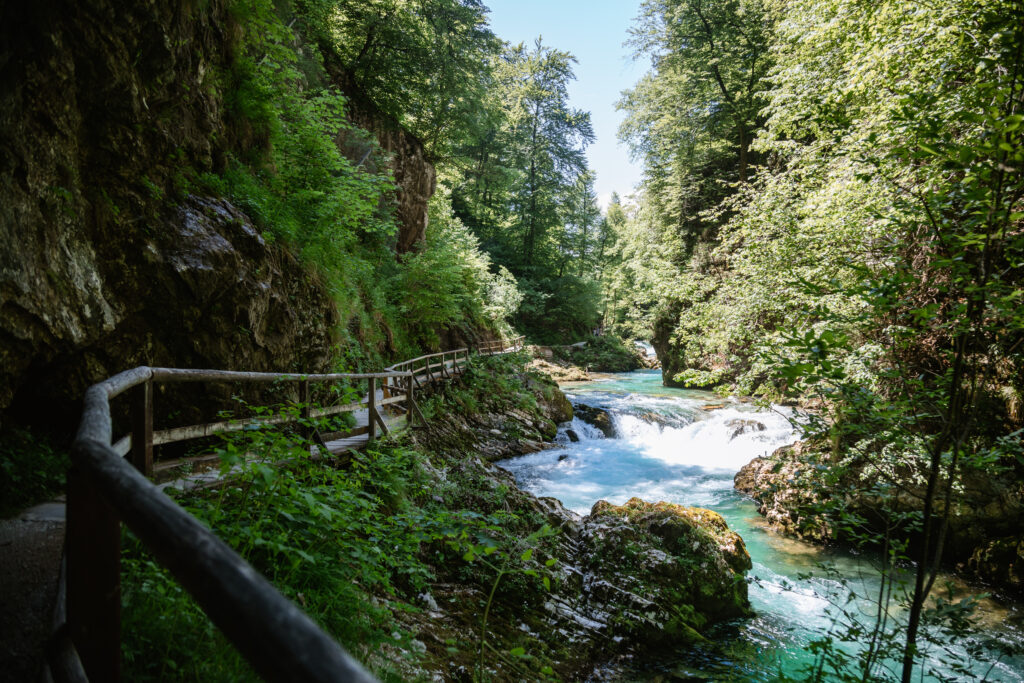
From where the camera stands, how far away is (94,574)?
3.78ft

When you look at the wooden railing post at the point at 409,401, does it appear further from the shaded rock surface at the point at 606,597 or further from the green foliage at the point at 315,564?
the green foliage at the point at 315,564

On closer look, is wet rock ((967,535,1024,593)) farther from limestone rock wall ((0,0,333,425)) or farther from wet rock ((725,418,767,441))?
limestone rock wall ((0,0,333,425))

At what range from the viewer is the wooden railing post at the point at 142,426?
2.97 m

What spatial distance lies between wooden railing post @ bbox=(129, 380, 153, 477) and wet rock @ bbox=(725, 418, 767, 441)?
13.8 metres

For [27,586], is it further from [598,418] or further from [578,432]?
[598,418]

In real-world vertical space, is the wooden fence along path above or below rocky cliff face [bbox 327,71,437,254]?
below

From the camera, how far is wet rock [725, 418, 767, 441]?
13123 mm

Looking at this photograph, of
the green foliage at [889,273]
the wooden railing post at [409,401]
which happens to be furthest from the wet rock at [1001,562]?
the wooden railing post at [409,401]

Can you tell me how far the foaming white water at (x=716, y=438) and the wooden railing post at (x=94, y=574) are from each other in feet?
43.2

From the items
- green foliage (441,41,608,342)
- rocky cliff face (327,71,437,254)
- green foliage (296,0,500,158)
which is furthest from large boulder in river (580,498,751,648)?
green foliage (441,41,608,342)

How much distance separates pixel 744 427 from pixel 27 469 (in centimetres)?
1459

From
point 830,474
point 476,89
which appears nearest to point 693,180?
point 476,89

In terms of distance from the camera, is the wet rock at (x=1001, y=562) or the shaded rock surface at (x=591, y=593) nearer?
the shaded rock surface at (x=591, y=593)

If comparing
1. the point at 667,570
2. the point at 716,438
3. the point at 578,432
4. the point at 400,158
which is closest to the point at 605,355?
the point at 578,432
